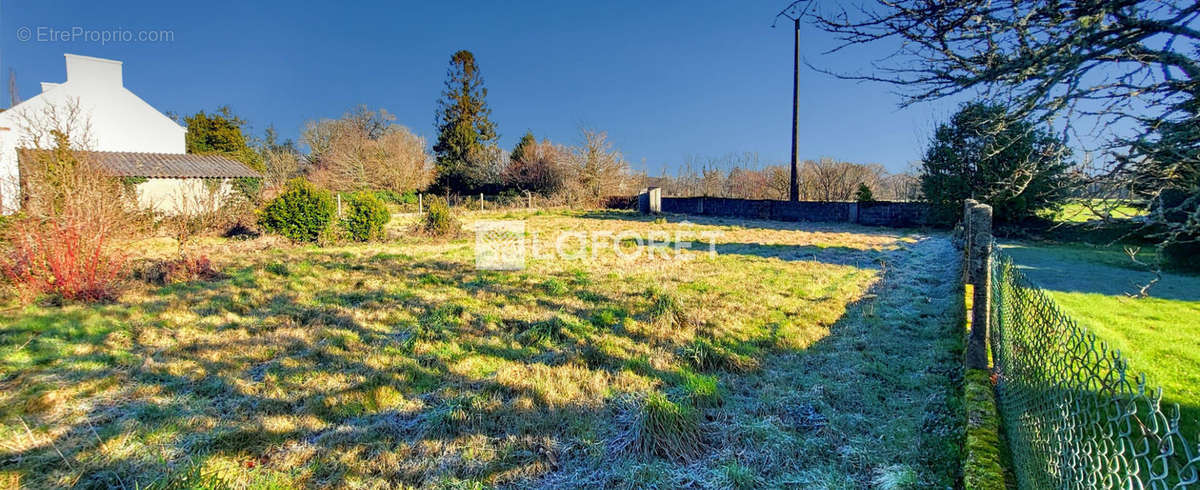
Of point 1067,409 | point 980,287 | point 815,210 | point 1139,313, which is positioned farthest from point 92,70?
point 1139,313

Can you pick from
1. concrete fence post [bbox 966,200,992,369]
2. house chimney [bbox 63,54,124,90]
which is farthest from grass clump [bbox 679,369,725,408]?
house chimney [bbox 63,54,124,90]

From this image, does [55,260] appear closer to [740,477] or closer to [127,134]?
[740,477]

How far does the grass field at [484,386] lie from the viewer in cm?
252

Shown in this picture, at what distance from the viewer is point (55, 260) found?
18.5 ft

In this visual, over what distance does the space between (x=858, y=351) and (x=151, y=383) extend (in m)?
5.51

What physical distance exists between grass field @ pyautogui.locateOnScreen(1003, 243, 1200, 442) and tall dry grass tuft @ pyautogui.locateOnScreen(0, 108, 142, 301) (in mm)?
9888

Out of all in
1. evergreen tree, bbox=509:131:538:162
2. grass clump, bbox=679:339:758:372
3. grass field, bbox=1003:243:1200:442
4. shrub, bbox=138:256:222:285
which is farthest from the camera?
evergreen tree, bbox=509:131:538:162

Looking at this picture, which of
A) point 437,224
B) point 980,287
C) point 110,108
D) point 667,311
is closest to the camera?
point 980,287

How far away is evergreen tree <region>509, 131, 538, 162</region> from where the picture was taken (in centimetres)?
2758

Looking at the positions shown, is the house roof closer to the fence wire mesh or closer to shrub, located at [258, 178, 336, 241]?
shrub, located at [258, 178, 336, 241]

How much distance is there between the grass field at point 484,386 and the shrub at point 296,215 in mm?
4454

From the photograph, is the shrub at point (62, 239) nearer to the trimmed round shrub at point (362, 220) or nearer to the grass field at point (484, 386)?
the grass field at point (484, 386)

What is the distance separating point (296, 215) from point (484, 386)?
Answer: 9446mm

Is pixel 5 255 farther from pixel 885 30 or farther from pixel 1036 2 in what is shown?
pixel 1036 2
